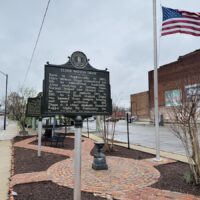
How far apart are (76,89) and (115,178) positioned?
10.6 feet

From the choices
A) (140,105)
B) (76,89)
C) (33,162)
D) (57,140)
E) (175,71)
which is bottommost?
(33,162)

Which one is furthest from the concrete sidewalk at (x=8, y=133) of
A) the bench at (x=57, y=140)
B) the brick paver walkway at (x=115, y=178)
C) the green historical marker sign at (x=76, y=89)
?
the green historical marker sign at (x=76, y=89)

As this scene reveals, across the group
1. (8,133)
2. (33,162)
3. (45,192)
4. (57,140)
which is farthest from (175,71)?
(45,192)

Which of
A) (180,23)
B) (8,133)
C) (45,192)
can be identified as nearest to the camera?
(45,192)

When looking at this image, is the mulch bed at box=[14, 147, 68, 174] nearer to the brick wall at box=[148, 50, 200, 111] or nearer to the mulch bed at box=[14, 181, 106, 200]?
the mulch bed at box=[14, 181, 106, 200]

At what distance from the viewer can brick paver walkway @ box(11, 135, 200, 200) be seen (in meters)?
5.69

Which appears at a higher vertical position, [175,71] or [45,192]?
[175,71]

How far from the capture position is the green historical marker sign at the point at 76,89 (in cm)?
447

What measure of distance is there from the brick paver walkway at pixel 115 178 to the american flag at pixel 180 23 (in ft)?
16.9

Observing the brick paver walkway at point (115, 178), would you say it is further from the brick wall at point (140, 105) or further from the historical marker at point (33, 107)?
the brick wall at point (140, 105)

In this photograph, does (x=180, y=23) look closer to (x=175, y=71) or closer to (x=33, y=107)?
(x=33, y=107)

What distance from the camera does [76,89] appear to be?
4695 mm

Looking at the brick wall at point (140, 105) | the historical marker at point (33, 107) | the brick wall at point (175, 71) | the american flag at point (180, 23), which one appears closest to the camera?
the american flag at point (180, 23)

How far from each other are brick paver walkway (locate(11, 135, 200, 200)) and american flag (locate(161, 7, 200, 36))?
516 centimetres
